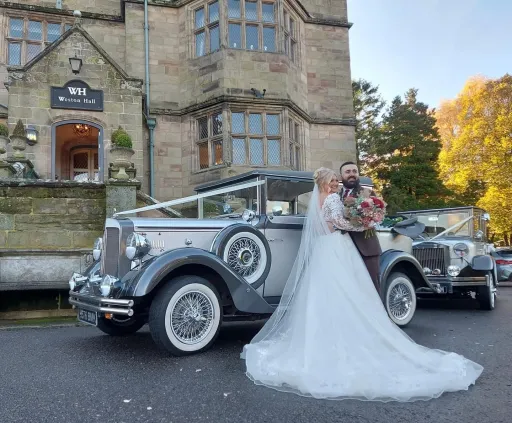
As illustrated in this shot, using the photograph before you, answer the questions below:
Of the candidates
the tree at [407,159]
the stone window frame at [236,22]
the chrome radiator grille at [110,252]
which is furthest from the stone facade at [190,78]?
the tree at [407,159]

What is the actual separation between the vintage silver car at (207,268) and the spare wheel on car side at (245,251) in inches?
0.5

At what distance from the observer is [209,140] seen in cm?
1400

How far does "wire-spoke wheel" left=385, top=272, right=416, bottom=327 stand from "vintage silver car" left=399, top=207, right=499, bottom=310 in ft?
7.23

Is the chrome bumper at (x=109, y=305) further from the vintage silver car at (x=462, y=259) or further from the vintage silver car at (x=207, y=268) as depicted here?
the vintage silver car at (x=462, y=259)

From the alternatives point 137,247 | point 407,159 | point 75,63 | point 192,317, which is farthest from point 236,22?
point 407,159

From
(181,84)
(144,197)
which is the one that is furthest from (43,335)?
(181,84)

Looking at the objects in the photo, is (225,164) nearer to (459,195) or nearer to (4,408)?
(4,408)

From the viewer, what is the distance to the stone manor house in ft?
39.8

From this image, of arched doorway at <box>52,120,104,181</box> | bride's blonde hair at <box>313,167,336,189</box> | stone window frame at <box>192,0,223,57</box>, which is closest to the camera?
bride's blonde hair at <box>313,167,336,189</box>

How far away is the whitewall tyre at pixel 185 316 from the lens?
14.5 feet

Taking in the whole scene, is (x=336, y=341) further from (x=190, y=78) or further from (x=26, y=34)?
(x=26, y=34)

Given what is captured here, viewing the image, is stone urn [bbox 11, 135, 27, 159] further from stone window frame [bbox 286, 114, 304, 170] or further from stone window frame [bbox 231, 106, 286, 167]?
stone window frame [bbox 286, 114, 304, 170]

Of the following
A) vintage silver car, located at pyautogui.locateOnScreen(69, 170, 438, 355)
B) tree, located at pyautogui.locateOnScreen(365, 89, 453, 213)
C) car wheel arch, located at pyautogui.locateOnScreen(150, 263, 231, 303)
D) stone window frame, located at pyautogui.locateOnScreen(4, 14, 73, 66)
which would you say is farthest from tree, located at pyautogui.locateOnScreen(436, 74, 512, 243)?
car wheel arch, located at pyautogui.locateOnScreen(150, 263, 231, 303)

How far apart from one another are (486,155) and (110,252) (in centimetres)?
2485
